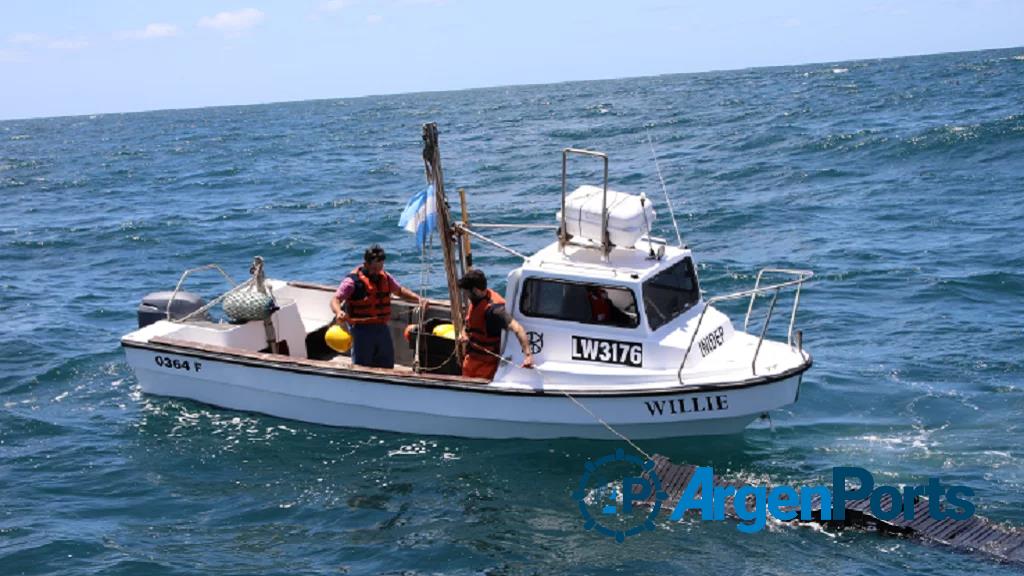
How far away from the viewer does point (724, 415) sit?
12375 millimetres

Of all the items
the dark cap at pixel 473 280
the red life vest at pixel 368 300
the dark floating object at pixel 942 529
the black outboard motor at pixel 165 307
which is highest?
the dark cap at pixel 473 280

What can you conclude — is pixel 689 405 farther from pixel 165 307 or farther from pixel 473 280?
pixel 165 307

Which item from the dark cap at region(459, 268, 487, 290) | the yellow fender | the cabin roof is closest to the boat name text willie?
the cabin roof

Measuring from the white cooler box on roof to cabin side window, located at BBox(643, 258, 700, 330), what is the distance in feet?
1.85

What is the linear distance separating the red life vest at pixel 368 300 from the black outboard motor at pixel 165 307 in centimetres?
346

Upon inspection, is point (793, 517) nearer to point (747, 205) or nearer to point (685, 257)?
point (685, 257)

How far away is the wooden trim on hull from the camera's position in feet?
39.8

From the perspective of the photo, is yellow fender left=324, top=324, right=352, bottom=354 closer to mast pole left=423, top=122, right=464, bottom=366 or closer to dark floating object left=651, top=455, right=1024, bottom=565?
mast pole left=423, top=122, right=464, bottom=366

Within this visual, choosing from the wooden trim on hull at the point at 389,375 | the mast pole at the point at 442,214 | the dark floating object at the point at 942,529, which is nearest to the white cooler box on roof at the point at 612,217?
the mast pole at the point at 442,214

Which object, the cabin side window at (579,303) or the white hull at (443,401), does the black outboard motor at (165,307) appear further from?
the cabin side window at (579,303)

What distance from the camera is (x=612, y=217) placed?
12.6 m

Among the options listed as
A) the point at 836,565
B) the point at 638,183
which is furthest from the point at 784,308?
the point at 638,183

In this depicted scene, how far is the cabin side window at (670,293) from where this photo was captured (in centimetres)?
1263

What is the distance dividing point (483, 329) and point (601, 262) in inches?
61.6
